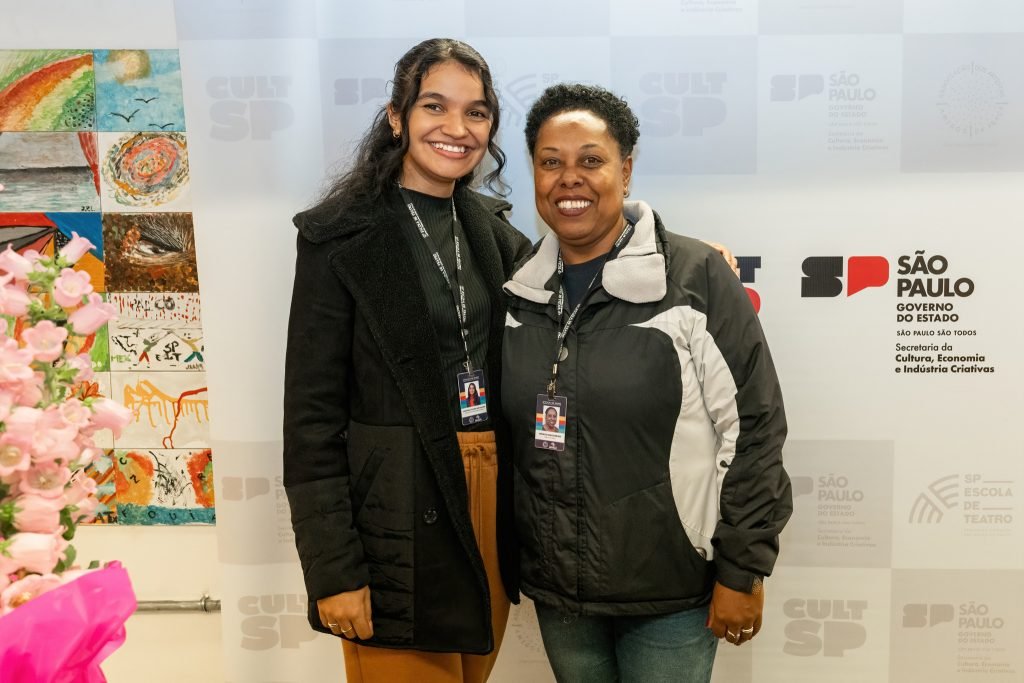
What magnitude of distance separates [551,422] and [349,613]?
57 centimetres

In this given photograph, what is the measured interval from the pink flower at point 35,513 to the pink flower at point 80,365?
13 cm

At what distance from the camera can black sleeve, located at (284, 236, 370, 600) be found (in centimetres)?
168

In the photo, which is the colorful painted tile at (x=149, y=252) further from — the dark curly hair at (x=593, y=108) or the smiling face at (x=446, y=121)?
the dark curly hair at (x=593, y=108)

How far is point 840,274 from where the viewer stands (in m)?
2.31

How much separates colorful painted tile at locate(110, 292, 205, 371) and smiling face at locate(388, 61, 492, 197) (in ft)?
4.07

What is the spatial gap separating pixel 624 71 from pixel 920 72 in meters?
0.80

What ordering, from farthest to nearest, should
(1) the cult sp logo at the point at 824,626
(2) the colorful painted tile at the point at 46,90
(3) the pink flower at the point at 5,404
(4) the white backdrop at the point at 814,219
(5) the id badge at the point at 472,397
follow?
(2) the colorful painted tile at the point at 46,90 → (1) the cult sp logo at the point at 824,626 → (4) the white backdrop at the point at 814,219 → (5) the id badge at the point at 472,397 → (3) the pink flower at the point at 5,404

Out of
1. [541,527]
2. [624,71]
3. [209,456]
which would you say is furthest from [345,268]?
[209,456]

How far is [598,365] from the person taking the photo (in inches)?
63.7

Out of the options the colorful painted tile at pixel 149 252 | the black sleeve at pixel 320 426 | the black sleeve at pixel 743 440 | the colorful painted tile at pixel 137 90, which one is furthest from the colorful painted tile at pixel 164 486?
the black sleeve at pixel 743 440

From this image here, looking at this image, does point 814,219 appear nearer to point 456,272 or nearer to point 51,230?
point 456,272

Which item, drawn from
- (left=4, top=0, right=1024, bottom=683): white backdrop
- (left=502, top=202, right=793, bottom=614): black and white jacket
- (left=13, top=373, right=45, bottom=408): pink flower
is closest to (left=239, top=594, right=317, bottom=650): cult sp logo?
(left=4, top=0, right=1024, bottom=683): white backdrop

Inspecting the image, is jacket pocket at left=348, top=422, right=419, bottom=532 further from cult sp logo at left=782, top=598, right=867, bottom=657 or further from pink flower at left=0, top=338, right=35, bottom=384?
cult sp logo at left=782, top=598, right=867, bottom=657

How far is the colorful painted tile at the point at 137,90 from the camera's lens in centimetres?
255
